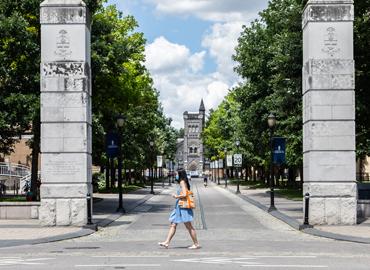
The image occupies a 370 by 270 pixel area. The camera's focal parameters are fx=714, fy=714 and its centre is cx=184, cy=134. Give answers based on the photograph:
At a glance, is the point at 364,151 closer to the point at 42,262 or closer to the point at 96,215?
the point at 96,215

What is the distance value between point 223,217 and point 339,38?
832cm

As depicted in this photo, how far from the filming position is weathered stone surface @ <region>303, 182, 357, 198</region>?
2209cm

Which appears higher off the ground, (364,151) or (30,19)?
(30,19)

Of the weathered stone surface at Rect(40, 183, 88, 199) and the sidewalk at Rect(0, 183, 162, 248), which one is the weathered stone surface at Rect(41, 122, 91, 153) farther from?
the sidewalk at Rect(0, 183, 162, 248)

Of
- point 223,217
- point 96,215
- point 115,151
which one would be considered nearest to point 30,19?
point 115,151

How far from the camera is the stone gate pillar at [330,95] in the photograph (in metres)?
22.3

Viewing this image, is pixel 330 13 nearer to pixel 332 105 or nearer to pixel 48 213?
pixel 332 105

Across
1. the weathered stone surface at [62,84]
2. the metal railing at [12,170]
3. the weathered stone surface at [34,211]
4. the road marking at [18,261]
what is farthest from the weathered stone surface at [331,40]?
the metal railing at [12,170]

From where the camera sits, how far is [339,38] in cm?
2245

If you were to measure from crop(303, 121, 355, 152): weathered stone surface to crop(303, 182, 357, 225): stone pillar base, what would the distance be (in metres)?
1.17

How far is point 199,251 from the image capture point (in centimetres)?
1525

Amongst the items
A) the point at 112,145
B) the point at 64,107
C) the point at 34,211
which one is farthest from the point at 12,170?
the point at 64,107

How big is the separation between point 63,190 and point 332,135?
8.56 m

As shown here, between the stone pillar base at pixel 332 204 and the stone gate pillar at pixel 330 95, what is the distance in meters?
0.09
